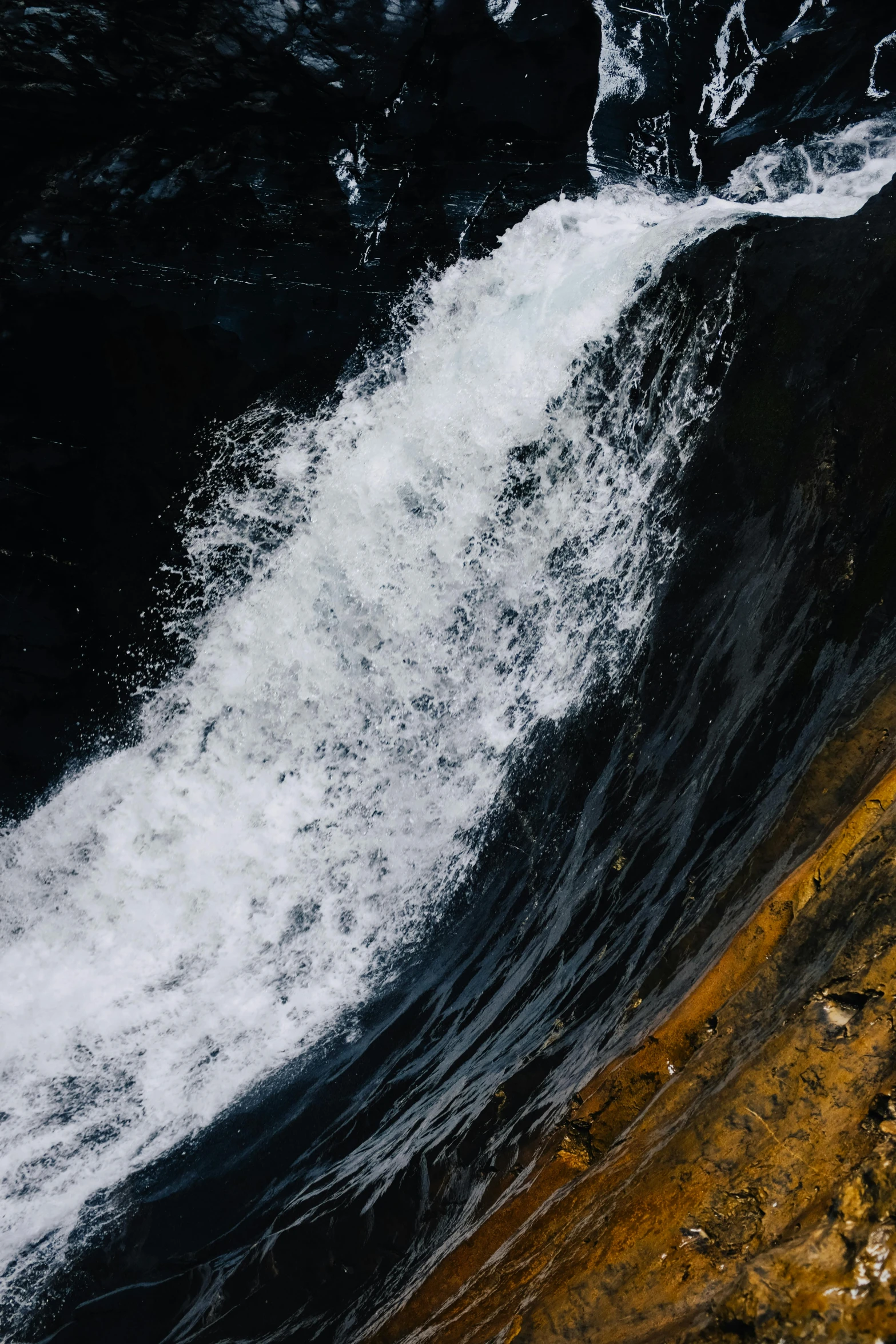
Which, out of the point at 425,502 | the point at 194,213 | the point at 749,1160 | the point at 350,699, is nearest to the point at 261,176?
the point at 194,213

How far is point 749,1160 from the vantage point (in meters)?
2.67

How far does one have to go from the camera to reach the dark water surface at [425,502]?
10.5 ft

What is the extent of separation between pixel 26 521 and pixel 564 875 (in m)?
2.86

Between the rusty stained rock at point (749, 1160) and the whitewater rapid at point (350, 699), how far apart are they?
1.09 metres

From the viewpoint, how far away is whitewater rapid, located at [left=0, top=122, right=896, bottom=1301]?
3.44 metres

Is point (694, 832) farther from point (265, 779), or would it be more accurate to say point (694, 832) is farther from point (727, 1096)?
point (265, 779)

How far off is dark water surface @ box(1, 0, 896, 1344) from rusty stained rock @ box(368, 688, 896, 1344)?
16cm

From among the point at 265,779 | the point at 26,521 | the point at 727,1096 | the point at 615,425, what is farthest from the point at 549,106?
the point at 727,1096

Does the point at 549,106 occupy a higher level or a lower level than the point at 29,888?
higher

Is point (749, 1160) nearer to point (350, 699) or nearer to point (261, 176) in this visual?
point (350, 699)

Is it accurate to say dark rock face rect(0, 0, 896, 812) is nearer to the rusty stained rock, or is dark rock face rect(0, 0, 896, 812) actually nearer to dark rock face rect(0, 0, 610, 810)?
dark rock face rect(0, 0, 610, 810)

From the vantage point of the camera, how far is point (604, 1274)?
107 inches

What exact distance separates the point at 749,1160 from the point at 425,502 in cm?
277

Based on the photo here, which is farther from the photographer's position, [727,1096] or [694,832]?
[694,832]
